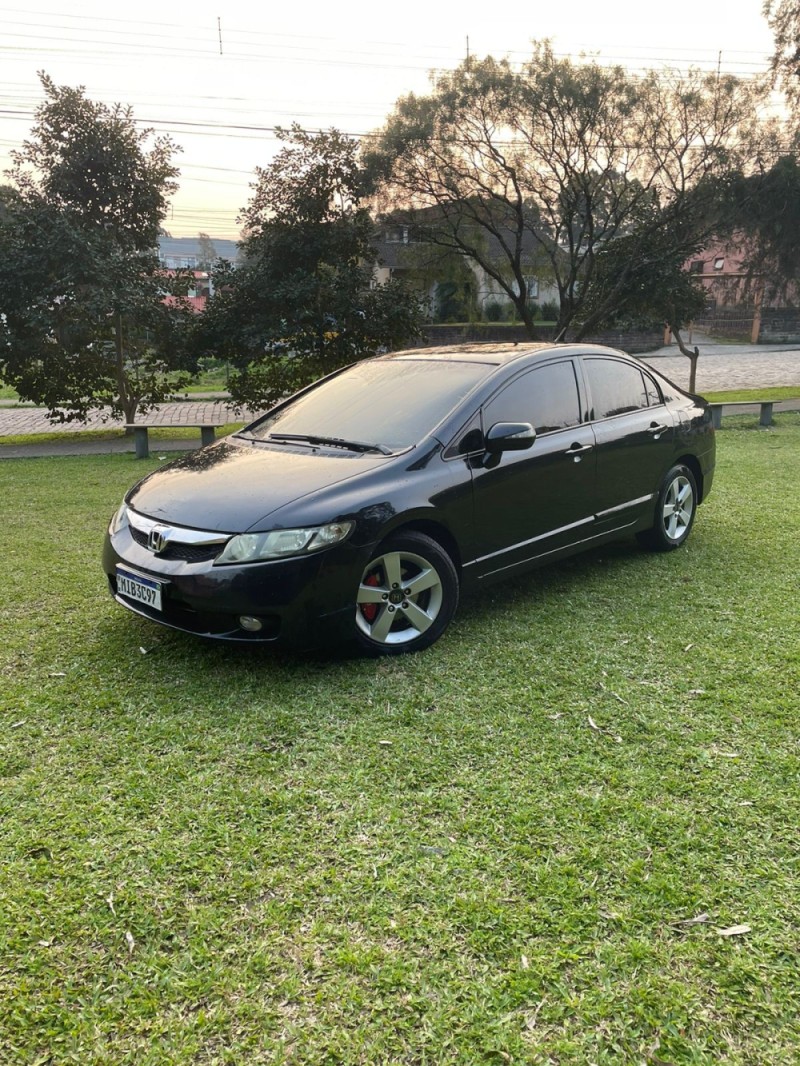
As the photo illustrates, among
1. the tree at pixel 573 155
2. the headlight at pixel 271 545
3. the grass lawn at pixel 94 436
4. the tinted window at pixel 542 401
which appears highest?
the tree at pixel 573 155

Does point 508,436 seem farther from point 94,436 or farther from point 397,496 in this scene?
point 94,436

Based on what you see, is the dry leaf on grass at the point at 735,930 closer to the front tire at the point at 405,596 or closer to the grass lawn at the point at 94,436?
the front tire at the point at 405,596

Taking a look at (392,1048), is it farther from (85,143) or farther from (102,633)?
(85,143)

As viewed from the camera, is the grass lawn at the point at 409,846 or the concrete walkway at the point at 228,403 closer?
the grass lawn at the point at 409,846

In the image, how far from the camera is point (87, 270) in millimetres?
11898

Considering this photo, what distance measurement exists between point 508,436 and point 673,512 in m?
2.21

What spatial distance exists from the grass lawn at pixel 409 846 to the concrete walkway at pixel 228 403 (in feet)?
28.6

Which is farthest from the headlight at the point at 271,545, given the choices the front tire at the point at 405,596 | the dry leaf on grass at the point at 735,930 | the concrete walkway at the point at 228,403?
the concrete walkway at the point at 228,403

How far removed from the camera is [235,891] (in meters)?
2.44

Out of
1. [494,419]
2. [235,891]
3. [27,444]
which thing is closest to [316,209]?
[27,444]

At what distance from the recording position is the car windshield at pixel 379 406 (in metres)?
4.48

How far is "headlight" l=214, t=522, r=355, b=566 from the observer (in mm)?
3686

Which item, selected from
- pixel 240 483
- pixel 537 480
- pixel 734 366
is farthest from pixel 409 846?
pixel 734 366

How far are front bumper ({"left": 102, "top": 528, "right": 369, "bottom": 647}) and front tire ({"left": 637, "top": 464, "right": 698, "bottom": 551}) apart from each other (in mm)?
2862
